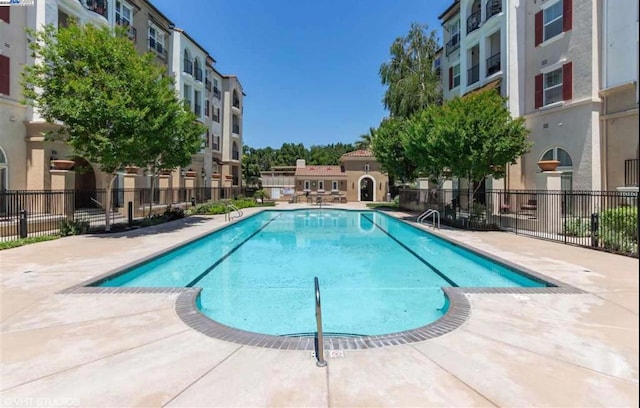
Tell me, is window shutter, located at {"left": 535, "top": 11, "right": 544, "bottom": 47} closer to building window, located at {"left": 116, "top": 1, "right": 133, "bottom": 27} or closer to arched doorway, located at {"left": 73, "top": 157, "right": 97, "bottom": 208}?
building window, located at {"left": 116, "top": 1, "right": 133, "bottom": 27}

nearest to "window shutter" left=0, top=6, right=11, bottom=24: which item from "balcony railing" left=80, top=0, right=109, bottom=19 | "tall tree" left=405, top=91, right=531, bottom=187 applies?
"balcony railing" left=80, top=0, right=109, bottom=19

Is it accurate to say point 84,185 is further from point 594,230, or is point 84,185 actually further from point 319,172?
point 319,172

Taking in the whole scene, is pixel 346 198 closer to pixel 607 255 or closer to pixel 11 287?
pixel 607 255

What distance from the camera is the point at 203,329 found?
466 centimetres

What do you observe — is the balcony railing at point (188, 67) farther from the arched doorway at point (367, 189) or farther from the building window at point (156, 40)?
the arched doorway at point (367, 189)

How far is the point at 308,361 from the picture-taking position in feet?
12.6

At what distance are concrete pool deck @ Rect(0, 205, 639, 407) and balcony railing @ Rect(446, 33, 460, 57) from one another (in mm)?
24104

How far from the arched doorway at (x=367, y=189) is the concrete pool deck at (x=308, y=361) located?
3707cm

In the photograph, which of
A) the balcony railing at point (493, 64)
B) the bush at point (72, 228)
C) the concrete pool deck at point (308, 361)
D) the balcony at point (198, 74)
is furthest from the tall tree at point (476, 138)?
the balcony at point (198, 74)

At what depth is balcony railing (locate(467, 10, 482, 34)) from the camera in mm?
22192

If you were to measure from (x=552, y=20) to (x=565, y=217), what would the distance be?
1070 cm

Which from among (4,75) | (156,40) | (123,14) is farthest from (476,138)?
(156,40)

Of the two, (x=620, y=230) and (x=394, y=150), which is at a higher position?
(x=394, y=150)

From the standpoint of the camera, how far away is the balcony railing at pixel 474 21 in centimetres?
2219
